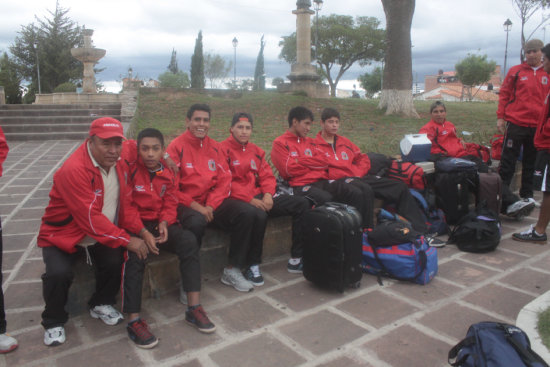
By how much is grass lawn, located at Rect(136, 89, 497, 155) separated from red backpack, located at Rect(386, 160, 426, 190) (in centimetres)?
177

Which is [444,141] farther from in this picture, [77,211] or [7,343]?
[7,343]

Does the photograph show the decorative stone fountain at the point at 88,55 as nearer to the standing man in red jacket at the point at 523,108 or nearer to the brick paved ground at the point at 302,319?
the brick paved ground at the point at 302,319

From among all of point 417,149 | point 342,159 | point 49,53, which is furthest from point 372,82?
point 342,159

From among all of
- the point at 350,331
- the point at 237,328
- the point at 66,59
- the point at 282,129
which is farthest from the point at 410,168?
the point at 66,59

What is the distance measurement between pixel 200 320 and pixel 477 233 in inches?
117

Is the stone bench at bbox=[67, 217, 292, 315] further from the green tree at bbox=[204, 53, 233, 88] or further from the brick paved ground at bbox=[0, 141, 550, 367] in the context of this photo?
the green tree at bbox=[204, 53, 233, 88]

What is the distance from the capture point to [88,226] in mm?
2682

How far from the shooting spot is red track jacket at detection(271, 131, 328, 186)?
170 inches

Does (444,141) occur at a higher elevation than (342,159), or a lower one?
higher

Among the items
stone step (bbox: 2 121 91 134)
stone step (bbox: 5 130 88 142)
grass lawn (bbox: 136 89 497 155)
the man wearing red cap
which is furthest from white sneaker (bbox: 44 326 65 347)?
stone step (bbox: 2 121 91 134)

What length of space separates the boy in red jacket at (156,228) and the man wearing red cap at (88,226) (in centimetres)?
16

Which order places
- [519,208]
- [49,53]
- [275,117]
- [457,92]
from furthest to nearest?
1. [457,92]
2. [49,53]
3. [275,117]
4. [519,208]

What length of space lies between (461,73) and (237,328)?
50.5m

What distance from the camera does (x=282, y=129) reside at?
10.8m
